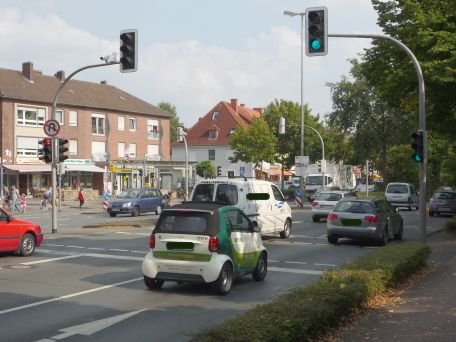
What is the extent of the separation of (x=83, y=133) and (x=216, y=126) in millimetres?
28852

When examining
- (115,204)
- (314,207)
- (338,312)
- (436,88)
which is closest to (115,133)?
(115,204)

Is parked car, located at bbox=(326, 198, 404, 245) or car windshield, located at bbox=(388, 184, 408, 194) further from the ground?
car windshield, located at bbox=(388, 184, 408, 194)

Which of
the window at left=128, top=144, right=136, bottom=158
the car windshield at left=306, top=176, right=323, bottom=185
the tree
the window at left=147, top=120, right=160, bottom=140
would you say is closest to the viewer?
the car windshield at left=306, top=176, right=323, bottom=185

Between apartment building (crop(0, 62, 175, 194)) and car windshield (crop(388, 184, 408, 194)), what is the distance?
Result: 27971mm

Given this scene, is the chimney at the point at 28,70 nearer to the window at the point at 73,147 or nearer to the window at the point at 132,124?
the window at the point at 73,147

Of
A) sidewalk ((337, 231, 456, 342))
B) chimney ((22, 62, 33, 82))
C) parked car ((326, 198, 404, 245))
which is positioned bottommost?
sidewalk ((337, 231, 456, 342))

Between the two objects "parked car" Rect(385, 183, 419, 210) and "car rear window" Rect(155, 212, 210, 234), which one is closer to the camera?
"car rear window" Rect(155, 212, 210, 234)

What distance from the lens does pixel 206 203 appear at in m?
11.5

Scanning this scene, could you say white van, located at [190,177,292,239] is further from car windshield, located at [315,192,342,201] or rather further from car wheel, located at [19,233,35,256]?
car windshield, located at [315,192,342,201]

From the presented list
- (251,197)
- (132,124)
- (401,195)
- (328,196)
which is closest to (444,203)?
(401,195)

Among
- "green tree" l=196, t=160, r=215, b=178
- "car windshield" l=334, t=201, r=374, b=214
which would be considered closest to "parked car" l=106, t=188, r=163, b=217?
"car windshield" l=334, t=201, r=374, b=214

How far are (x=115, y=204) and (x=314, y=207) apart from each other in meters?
11.8

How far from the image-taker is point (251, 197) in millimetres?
19766

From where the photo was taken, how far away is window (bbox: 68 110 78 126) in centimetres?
6362
